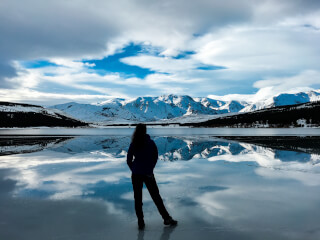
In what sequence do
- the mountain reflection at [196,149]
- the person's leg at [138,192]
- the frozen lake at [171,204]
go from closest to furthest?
the frozen lake at [171,204], the person's leg at [138,192], the mountain reflection at [196,149]

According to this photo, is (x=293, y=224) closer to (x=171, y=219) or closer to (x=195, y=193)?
(x=171, y=219)

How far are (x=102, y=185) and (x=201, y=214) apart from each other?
5368mm

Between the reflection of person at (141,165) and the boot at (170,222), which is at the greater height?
the reflection of person at (141,165)

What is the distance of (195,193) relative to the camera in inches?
407

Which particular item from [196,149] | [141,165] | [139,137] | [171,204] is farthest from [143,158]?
[196,149]

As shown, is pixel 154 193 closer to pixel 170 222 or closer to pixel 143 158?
pixel 170 222

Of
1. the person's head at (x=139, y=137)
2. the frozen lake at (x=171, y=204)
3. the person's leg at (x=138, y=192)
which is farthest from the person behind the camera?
the person's leg at (x=138, y=192)

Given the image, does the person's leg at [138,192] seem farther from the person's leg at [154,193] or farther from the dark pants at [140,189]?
the person's leg at [154,193]

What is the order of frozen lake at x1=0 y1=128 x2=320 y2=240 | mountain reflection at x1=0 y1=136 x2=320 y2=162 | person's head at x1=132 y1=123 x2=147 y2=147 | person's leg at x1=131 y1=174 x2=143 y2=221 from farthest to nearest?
1. mountain reflection at x1=0 y1=136 x2=320 y2=162
2. person's leg at x1=131 y1=174 x2=143 y2=221
3. person's head at x1=132 y1=123 x2=147 y2=147
4. frozen lake at x1=0 y1=128 x2=320 y2=240

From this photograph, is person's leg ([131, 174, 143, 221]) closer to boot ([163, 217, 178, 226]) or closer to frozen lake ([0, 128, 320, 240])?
frozen lake ([0, 128, 320, 240])

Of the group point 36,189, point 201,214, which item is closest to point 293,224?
point 201,214

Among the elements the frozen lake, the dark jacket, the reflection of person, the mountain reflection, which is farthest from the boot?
the mountain reflection

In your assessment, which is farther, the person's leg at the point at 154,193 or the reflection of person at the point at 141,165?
the person's leg at the point at 154,193

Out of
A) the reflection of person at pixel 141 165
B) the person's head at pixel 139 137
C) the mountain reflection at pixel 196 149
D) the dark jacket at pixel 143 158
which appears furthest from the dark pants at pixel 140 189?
the mountain reflection at pixel 196 149
